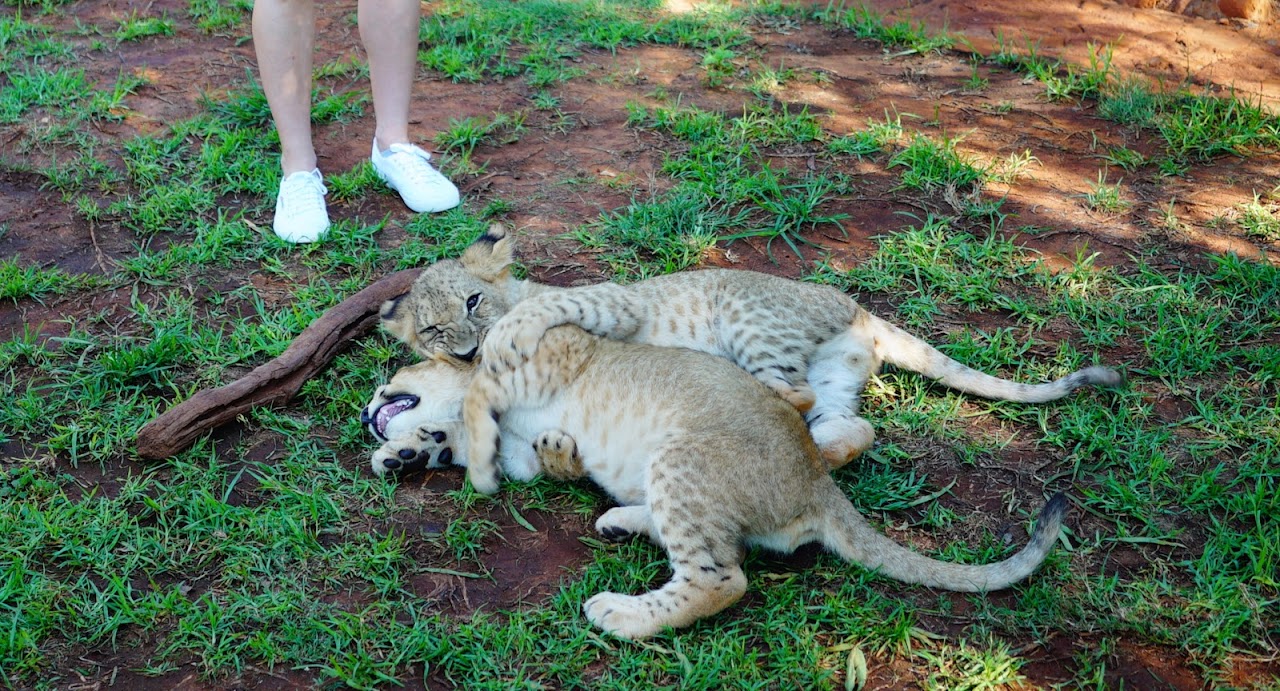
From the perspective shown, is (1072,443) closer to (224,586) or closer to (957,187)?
(957,187)

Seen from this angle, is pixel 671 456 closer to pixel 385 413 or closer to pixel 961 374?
pixel 385 413

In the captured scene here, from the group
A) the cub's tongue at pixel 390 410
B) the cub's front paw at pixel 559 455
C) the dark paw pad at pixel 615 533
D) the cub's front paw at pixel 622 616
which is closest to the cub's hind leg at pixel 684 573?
the cub's front paw at pixel 622 616

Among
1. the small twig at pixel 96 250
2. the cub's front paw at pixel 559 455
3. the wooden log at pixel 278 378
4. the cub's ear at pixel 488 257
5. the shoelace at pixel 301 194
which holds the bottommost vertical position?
the small twig at pixel 96 250

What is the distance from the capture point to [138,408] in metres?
4.70

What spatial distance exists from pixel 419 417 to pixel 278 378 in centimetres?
67

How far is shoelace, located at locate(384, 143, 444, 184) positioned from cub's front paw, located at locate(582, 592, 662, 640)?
126 inches

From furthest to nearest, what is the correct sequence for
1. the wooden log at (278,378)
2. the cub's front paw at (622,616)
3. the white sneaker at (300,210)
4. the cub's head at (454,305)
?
the white sneaker at (300,210) → the cub's head at (454,305) → the wooden log at (278,378) → the cub's front paw at (622,616)

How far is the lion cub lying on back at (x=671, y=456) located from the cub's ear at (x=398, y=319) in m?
0.24

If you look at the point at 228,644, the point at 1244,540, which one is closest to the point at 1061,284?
the point at 1244,540

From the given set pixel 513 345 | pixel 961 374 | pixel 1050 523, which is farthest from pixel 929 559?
pixel 513 345

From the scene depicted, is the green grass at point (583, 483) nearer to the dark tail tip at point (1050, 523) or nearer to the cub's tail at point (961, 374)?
the cub's tail at point (961, 374)

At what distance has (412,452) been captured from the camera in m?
4.33

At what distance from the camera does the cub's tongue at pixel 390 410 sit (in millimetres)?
4516

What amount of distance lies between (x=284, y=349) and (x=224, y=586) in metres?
1.47
